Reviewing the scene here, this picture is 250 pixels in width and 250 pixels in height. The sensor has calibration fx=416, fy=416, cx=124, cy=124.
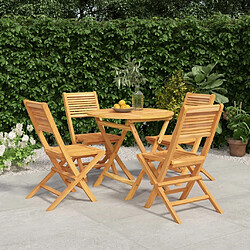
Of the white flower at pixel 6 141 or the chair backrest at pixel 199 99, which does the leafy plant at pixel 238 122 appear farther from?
the white flower at pixel 6 141

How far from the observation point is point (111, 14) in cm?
1741

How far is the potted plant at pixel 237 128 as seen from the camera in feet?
22.1

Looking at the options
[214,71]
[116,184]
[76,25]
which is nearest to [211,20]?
[214,71]

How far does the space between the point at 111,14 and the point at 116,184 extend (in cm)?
1343

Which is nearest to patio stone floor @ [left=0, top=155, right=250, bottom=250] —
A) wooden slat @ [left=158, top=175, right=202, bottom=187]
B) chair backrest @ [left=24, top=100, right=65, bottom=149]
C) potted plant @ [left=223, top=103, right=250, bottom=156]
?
wooden slat @ [left=158, top=175, right=202, bottom=187]

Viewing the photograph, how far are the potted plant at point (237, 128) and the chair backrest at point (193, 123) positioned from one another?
9.24ft

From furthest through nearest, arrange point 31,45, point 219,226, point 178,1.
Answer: point 178,1 < point 31,45 < point 219,226

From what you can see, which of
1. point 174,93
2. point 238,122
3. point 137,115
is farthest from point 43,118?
point 238,122

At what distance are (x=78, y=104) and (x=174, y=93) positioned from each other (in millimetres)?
2102

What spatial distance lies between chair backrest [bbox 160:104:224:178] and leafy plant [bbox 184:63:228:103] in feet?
9.76

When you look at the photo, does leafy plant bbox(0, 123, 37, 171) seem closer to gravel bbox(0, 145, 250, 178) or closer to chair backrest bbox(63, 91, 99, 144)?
gravel bbox(0, 145, 250, 178)

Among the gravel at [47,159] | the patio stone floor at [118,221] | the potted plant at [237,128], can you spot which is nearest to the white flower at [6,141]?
the gravel at [47,159]

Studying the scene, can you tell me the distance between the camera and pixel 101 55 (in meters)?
7.15

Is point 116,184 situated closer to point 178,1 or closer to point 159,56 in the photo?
point 159,56
